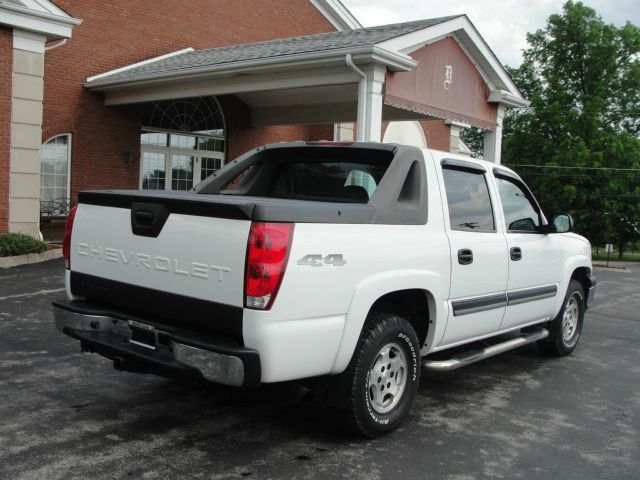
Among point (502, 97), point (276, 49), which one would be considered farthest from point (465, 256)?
point (502, 97)

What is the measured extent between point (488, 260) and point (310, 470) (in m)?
2.28

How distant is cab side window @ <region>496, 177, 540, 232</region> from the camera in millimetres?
5715

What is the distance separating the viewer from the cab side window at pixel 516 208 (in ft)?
18.7

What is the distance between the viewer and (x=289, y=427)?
441cm

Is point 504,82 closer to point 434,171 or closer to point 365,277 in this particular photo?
point 434,171

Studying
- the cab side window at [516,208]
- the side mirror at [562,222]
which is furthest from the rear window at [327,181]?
the side mirror at [562,222]

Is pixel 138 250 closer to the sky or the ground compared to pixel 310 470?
closer to the sky

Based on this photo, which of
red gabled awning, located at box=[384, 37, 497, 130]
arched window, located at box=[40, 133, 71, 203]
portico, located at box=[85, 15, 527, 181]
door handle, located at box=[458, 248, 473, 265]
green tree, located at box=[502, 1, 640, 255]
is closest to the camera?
door handle, located at box=[458, 248, 473, 265]

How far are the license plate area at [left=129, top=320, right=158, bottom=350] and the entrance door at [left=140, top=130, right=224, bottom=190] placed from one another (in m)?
13.7

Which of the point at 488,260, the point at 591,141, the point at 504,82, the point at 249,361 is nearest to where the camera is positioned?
the point at 249,361

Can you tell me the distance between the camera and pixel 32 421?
4.28 m

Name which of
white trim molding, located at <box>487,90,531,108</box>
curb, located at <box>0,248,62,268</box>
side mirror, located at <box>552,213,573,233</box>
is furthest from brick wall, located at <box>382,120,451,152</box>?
side mirror, located at <box>552,213,573,233</box>

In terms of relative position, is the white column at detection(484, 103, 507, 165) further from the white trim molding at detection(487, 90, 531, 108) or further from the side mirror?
the side mirror

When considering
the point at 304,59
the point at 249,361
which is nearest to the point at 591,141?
the point at 304,59
